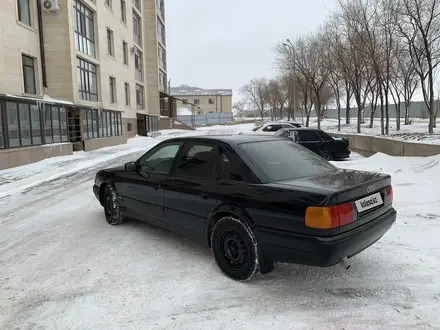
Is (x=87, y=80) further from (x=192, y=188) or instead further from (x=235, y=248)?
(x=235, y=248)

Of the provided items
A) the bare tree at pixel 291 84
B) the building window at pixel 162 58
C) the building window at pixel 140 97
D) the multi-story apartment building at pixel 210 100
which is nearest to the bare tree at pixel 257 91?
the multi-story apartment building at pixel 210 100

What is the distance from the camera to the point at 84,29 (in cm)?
2381

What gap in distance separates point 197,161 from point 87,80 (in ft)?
71.7

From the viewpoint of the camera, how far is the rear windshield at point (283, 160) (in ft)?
13.3

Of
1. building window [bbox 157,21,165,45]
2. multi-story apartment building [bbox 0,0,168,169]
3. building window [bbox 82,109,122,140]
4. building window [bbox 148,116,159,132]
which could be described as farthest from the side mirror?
building window [bbox 157,21,165,45]

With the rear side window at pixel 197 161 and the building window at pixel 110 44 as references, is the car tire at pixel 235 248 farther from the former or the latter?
the building window at pixel 110 44

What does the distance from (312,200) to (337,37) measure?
24.4 m

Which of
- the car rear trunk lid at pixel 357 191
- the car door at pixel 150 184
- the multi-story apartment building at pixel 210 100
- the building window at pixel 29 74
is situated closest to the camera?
the car rear trunk lid at pixel 357 191

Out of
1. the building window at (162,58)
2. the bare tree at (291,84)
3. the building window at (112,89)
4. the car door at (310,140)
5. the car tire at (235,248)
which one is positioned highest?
the building window at (162,58)

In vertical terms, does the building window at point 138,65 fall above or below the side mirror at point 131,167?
above

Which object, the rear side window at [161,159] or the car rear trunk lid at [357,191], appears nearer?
the car rear trunk lid at [357,191]

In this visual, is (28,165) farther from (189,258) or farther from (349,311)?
(349,311)

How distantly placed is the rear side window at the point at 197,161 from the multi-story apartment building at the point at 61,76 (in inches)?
471

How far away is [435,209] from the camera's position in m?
6.34
